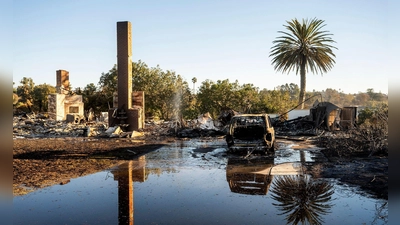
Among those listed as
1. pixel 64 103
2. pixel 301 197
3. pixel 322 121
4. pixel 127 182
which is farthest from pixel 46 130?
pixel 301 197

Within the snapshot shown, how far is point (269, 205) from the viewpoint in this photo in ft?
20.6

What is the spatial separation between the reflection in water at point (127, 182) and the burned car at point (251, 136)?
3.82 meters

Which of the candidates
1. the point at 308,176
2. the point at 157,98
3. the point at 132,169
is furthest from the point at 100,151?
the point at 157,98

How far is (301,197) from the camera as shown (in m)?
6.71

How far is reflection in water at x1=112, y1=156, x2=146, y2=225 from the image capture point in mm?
5721

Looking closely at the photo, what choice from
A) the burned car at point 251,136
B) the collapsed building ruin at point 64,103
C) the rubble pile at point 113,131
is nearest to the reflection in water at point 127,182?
the burned car at point 251,136

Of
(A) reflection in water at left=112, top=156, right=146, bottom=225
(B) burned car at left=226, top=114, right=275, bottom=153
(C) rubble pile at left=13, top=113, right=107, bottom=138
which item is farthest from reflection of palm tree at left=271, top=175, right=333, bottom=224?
(C) rubble pile at left=13, top=113, right=107, bottom=138

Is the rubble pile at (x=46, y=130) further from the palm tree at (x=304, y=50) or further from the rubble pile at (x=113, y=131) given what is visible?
the palm tree at (x=304, y=50)

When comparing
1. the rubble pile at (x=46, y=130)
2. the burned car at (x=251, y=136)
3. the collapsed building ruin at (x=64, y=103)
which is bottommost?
the rubble pile at (x=46, y=130)

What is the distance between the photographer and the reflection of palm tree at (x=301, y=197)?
5617 millimetres

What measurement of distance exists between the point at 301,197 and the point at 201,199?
2.21 m

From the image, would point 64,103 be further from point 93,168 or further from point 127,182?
point 127,182
